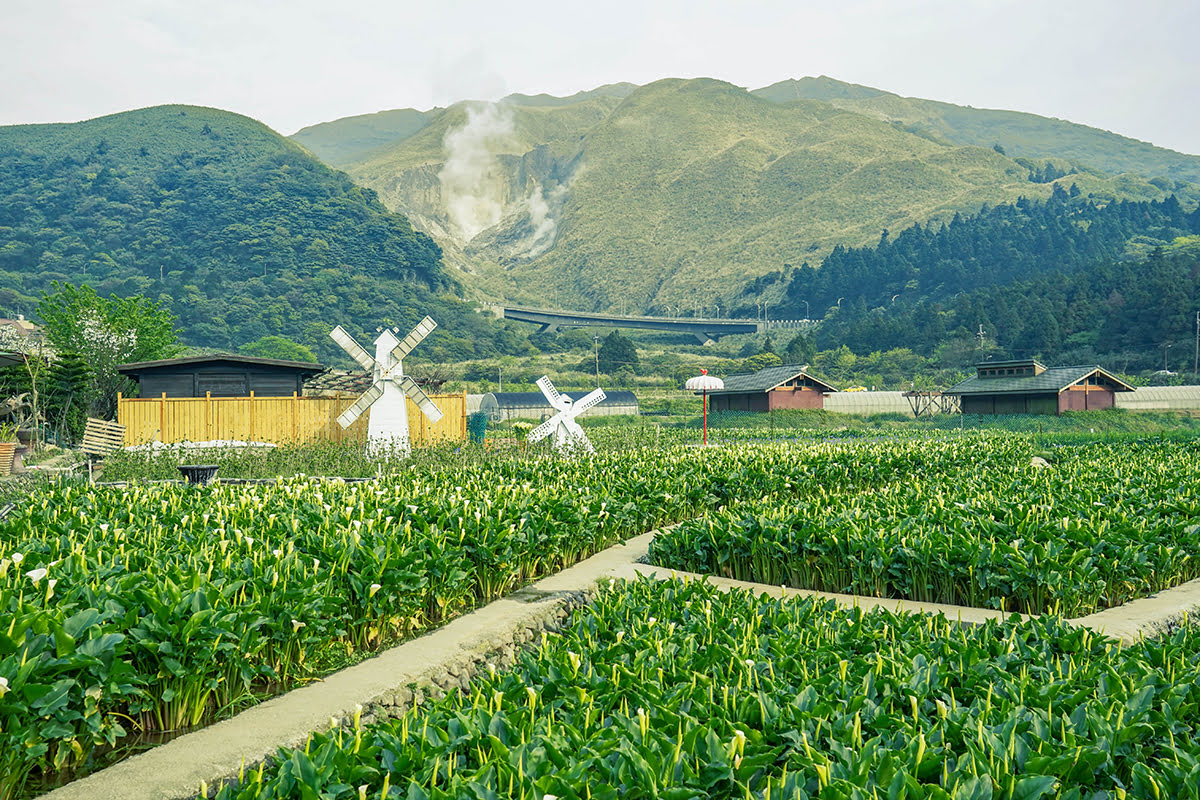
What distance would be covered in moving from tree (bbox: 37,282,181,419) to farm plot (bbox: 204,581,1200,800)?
32.3 meters

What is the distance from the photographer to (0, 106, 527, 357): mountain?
114375 millimetres

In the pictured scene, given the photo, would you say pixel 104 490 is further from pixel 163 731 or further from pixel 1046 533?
pixel 1046 533

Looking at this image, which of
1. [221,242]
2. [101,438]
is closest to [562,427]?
[101,438]

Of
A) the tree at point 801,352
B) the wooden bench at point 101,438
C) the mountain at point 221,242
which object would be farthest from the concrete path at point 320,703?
the mountain at point 221,242

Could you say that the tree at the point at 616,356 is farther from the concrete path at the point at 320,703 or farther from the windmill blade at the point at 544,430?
the concrete path at the point at 320,703

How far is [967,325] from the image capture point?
88.0 metres

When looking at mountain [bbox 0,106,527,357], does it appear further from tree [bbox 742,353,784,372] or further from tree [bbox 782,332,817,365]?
tree [bbox 782,332,817,365]

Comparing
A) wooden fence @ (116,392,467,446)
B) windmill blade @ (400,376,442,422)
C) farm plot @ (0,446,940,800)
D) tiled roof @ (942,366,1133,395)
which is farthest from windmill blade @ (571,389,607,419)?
tiled roof @ (942,366,1133,395)

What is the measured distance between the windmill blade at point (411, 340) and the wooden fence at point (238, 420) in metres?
2.03

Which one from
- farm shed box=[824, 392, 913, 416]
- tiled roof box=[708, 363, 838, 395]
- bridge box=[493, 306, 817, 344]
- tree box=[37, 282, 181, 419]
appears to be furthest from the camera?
bridge box=[493, 306, 817, 344]

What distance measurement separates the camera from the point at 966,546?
26.4 feet

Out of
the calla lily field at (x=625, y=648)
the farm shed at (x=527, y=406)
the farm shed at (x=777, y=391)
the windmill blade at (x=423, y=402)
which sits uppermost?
the windmill blade at (x=423, y=402)

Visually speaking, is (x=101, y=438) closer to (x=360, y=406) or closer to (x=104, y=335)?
(x=360, y=406)

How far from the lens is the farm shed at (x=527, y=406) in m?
59.8
